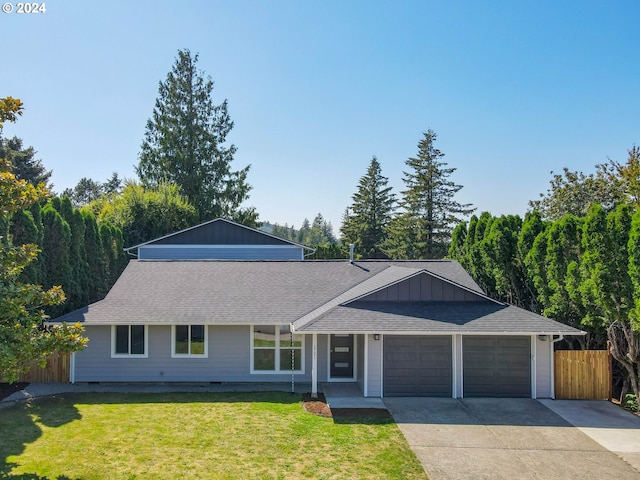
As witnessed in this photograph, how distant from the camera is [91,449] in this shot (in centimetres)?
870

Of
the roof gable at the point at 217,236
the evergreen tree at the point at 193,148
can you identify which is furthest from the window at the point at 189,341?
the evergreen tree at the point at 193,148

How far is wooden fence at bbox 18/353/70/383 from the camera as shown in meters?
14.1

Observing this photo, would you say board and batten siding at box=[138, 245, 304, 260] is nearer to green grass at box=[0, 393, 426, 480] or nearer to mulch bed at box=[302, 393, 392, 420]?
green grass at box=[0, 393, 426, 480]

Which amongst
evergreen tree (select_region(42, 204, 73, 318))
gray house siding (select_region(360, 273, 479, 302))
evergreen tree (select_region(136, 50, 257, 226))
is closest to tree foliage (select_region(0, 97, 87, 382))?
gray house siding (select_region(360, 273, 479, 302))

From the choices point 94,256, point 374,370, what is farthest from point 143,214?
point 374,370

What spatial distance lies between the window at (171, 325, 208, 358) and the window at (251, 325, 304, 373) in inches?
61.3

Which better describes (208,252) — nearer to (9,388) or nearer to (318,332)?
(9,388)

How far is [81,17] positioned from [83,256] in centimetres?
1079

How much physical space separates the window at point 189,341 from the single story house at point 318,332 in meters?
0.03

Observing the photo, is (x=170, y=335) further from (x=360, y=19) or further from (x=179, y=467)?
(x=360, y=19)

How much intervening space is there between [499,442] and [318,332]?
16.2ft

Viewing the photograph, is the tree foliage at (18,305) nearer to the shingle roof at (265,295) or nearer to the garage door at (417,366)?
the shingle roof at (265,295)

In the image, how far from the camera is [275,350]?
14227 mm

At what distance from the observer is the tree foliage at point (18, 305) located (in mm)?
7438
